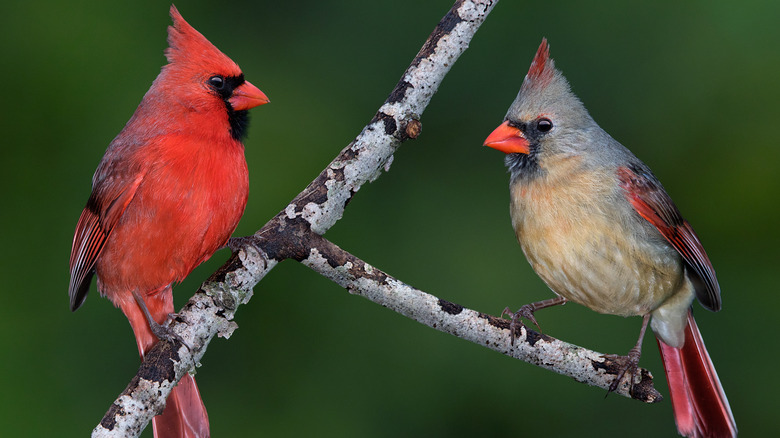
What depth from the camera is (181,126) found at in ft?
7.27

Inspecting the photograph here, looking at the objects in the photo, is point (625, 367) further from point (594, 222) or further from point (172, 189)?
point (172, 189)

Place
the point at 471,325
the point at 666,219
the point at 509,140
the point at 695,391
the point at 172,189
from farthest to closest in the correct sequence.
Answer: the point at 695,391
the point at 666,219
the point at 509,140
the point at 172,189
the point at 471,325

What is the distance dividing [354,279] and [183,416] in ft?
2.49

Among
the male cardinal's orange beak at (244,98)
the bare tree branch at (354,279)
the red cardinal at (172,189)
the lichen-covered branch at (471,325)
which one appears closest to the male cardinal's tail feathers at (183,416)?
the red cardinal at (172,189)

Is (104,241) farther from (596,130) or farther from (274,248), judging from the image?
(596,130)

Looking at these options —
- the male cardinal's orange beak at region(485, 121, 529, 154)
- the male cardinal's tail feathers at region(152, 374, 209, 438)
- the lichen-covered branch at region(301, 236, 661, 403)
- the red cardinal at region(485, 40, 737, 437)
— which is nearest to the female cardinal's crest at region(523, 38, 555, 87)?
the red cardinal at region(485, 40, 737, 437)

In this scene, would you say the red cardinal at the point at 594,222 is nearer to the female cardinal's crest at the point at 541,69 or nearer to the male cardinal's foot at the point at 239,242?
the female cardinal's crest at the point at 541,69

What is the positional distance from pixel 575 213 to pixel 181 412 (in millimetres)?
1328

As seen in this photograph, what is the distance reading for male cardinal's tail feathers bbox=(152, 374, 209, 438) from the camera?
2326 millimetres

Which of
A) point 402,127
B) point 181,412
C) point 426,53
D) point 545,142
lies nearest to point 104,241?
point 181,412

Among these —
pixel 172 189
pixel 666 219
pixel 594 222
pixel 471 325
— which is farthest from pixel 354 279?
pixel 666 219

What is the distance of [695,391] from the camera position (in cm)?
245

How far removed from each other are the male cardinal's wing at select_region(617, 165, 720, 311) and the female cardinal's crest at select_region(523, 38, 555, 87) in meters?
0.37

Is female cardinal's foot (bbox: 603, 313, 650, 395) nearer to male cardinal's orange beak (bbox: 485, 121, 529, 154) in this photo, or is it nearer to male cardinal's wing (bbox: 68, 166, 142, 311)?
male cardinal's orange beak (bbox: 485, 121, 529, 154)
